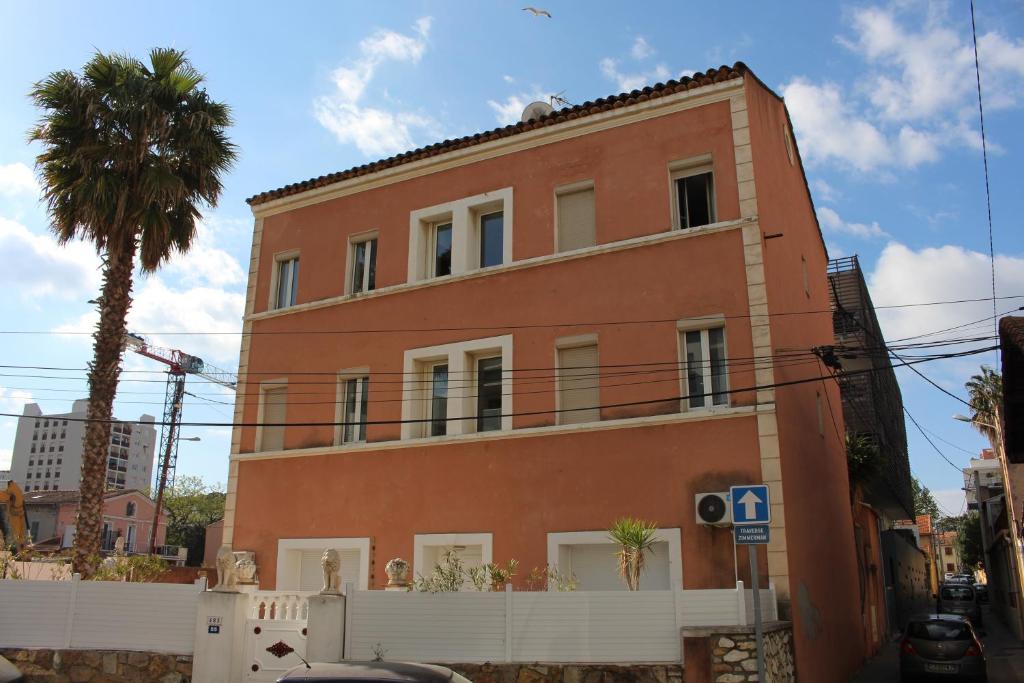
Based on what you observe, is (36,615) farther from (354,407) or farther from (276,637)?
(354,407)

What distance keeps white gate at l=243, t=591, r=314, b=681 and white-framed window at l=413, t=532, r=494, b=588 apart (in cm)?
310

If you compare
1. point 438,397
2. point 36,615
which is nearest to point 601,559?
point 438,397

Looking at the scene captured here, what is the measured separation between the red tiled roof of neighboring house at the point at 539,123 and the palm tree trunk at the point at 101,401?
13.0ft

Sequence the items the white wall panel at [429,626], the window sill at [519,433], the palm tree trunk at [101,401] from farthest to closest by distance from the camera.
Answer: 1. the palm tree trunk at [101,401]
2. the window sill at [519,433]
3. the white wall panel at [429,626]

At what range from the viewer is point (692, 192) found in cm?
1551

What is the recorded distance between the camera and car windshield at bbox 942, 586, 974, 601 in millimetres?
33312

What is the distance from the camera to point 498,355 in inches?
650

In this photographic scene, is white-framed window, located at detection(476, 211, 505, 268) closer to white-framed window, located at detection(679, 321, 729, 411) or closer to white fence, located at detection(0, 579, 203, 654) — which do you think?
white-framed window, located at detection(679, 321, 729, 411)

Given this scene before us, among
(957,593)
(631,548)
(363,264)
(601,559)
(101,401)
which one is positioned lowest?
(957,593)

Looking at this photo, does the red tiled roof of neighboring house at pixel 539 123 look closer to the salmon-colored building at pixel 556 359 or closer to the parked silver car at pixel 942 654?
the salmon-colored building at pixel 556 359

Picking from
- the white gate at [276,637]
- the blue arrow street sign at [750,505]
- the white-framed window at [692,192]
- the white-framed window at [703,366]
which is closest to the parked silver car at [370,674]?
the blue arrow street sign at [750,505]

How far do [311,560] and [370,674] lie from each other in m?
10.9

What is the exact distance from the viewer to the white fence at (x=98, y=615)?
13.3 meters

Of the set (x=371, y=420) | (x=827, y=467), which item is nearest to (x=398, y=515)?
(x=371, y=420)
